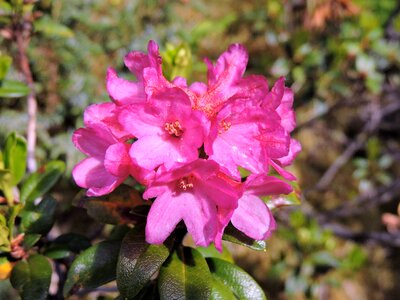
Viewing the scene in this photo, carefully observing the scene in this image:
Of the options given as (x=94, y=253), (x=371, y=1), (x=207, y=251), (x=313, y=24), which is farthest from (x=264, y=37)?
(x=94, y=253)

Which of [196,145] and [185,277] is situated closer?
[196,145]

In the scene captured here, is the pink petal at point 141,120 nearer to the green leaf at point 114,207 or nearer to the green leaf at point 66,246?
the green leaf at point 114,207

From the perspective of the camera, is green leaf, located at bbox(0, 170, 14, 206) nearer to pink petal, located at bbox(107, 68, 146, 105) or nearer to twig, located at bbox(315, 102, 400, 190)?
pink petal, located at bbox(107, 68, 146, 105)

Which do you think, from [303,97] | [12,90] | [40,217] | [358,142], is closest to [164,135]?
[40,217]

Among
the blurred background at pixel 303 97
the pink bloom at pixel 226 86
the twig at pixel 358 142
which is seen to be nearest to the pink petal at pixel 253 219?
the pink bloom at pixel 226 86

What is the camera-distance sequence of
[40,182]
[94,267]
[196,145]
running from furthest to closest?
[40,182]
[94,267]
[196,145]

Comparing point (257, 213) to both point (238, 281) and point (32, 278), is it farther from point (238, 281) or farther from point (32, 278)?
point (32, 278)
